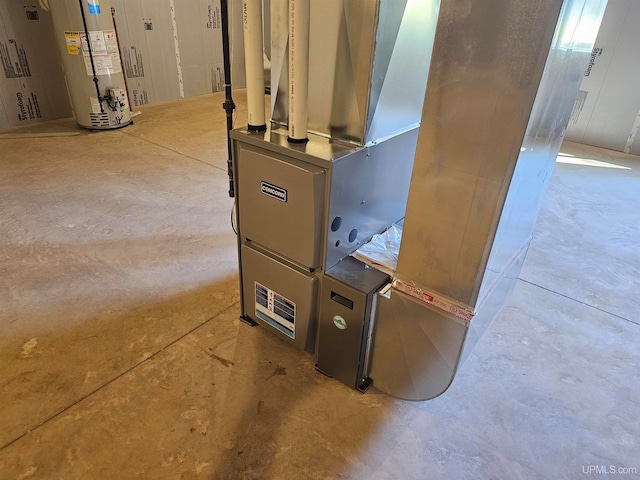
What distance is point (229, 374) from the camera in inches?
64.4

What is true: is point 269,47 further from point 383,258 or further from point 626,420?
point 626,420

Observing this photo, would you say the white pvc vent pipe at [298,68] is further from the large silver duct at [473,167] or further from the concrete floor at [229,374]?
the concrete floor at [229,374]

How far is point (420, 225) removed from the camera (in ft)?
4.17

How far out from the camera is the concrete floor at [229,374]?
1360 millimetres

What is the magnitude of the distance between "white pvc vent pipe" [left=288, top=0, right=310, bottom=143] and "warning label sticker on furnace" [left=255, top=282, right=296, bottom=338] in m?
0.61

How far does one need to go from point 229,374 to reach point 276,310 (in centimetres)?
30

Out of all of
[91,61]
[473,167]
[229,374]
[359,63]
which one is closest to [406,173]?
[359,63]

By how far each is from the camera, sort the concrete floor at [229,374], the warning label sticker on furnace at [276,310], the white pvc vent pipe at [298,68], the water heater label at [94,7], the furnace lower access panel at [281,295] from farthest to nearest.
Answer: the water heater label at [94,7], the warning label sticker on furnace at [276,310], the furnace lower access panel at [281,295], the concrete floor at [229,374], the white pvc vent pipe at [298,68]

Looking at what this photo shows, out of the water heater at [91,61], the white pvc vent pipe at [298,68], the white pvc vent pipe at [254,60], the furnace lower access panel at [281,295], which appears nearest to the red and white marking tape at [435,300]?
the furnace lower access panel at [281,295]

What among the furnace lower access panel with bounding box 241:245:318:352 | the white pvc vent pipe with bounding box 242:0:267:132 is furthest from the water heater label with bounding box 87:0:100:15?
the furnace lower access panel with bounding box 241:245:318:352

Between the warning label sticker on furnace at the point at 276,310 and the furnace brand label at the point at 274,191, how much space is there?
41 cm

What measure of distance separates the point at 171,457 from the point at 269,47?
139 centimetres

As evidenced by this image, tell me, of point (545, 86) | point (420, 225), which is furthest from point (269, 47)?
point (545, 86)

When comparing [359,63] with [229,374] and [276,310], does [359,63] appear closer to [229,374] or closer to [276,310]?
[276,310]
